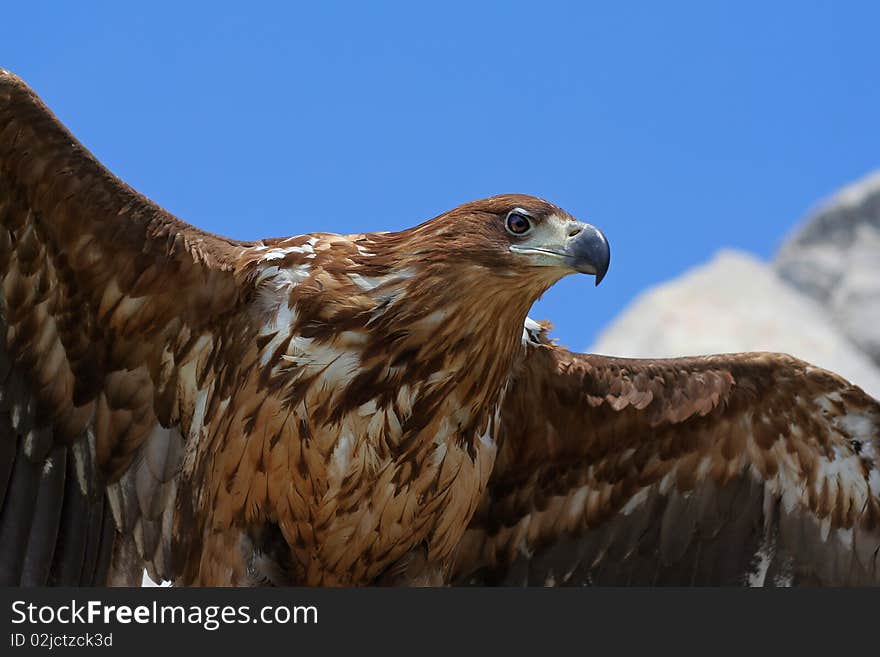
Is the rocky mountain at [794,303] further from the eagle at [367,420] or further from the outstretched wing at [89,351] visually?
the outstretched wing at [89,351]

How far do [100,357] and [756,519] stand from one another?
3.94 m

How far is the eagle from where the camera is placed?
682 cm

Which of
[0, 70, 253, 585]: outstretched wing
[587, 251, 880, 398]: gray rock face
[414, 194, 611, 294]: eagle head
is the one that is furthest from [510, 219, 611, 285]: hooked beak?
[587, 251, 880, 398]: gray rock face

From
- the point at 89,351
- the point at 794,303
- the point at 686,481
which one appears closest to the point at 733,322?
the point at 794,303

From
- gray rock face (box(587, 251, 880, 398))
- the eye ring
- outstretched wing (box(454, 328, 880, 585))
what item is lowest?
outstretched wing (box(454, 328, 880, 585))

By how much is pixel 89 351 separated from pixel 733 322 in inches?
923

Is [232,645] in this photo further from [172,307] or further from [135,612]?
[172,307]

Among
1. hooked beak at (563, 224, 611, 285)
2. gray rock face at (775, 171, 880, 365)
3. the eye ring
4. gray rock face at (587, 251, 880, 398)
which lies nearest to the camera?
hooked beak at (563, 224, 611, 285)

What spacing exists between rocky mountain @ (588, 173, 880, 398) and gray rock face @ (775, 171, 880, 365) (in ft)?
0.08

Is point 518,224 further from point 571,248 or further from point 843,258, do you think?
point 843,258

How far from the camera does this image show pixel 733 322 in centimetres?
2961

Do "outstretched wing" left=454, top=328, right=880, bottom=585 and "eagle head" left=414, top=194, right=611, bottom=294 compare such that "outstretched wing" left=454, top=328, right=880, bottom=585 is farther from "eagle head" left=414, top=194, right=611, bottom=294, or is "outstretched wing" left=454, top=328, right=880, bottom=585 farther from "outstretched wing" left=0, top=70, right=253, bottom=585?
"outstretched wing" left=0, top=70, right=253, bottom=585

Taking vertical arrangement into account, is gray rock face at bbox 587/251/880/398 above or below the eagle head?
above

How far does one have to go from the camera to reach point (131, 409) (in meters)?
7.71
